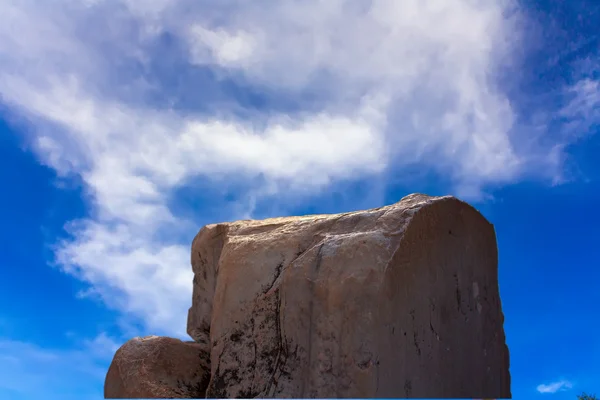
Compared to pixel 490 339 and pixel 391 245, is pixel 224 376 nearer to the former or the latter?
pixel 391 245

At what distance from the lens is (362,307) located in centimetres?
497

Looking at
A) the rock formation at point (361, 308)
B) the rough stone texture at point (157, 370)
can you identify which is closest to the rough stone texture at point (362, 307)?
the rock formation at point (361, 308)

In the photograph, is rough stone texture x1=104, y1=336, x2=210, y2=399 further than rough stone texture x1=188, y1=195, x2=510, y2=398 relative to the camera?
Yes

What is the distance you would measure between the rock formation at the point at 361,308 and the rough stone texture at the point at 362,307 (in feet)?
0.03

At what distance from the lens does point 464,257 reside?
6.27 meters

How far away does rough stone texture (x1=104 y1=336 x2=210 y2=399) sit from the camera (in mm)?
5992

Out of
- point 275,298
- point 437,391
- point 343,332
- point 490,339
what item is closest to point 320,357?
point 343,332

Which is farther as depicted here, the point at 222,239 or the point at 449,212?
the point at 222,239

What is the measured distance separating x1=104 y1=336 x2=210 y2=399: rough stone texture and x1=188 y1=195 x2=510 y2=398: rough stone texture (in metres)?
0.25

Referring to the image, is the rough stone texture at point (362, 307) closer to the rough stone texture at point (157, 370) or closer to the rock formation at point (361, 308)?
the rock formation at point (361, 308)

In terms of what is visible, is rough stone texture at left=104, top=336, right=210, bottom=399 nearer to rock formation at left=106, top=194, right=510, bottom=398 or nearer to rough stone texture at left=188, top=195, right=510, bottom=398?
rock formation at left=106, top=194, right=510, bottom=398

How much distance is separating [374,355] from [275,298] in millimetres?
1116

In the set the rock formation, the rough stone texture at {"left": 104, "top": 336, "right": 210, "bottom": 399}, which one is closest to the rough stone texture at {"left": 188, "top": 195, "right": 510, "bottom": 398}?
the rock formation

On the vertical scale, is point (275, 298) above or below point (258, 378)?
above
